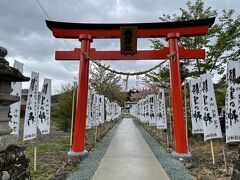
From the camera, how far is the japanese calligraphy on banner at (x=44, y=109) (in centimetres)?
766

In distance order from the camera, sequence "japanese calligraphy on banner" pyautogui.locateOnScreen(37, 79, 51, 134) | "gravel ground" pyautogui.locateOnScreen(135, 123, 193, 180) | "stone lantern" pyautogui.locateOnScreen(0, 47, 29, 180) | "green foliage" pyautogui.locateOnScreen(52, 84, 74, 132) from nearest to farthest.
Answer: "stone lantern" pyautogui.locateOnScreen(0, 47, 29, 180) < "gravel ground" pyautogui.locateOnScreen(135, 123, 193, 180) < "japanese calligraphy on banner" pyautogui.locateOnScreen(37, 79, 51, 134) < "green foliage" pyautogui.locateOnScreen(52, 84, 74, 132)

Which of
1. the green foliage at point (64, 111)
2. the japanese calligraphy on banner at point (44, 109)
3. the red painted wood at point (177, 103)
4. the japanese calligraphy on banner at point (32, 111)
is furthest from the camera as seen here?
the green foliage at point (64, 111)

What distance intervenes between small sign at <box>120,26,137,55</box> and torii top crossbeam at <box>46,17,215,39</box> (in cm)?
36

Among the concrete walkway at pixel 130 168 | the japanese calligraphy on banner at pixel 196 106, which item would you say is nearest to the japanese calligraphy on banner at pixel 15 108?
the concrete walkway at pixel 130 168

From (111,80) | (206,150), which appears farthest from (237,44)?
(111,80)

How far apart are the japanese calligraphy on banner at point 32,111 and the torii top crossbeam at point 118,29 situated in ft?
8.02

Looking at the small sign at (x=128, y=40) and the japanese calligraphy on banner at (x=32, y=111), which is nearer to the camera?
the japanese calligraphy on banner at (x=32, y=111)

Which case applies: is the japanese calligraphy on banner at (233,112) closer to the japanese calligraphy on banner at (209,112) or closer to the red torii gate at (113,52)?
the japanese calligraphy on banner at (209,112)

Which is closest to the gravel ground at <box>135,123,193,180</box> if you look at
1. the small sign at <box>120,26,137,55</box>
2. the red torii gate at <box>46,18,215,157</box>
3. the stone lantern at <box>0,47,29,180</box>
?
the red torii gate at <box>46,18,215,157</box>

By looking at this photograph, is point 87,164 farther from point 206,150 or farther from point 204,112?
point 206,150

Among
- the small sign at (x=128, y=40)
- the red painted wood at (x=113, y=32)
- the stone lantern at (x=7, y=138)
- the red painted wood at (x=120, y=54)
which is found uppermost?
the red painted wood at (x=113, y=32)

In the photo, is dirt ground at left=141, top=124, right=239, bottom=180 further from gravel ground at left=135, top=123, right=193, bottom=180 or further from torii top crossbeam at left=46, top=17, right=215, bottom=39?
torii top crossbeam at left=46, top=17, right=215, bottom=39

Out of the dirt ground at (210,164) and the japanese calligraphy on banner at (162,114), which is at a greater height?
the japanese calligraphy on banner at (162,114)

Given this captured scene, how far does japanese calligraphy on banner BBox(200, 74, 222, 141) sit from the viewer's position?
699 centimetres
